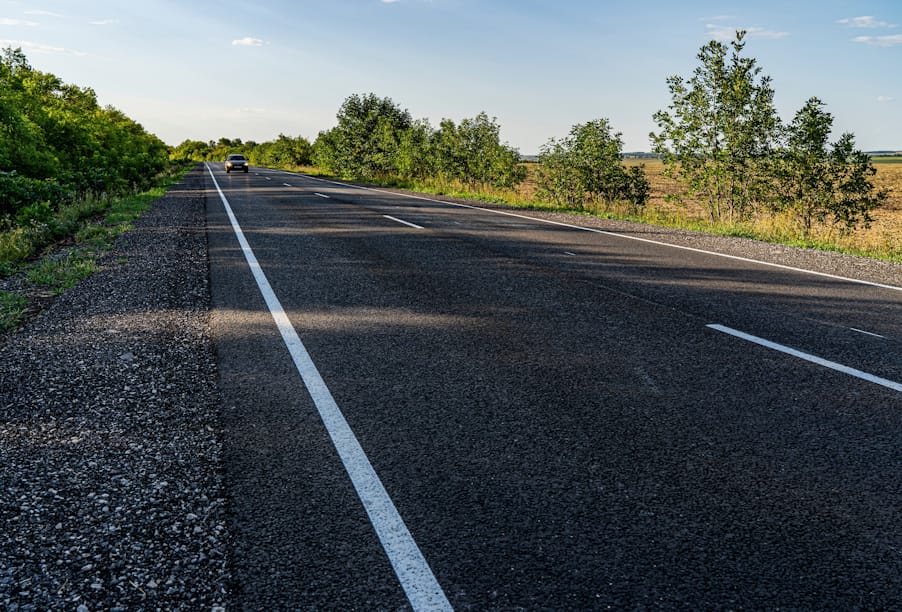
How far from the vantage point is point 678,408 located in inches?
163

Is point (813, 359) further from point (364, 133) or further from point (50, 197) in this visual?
point (364, 133)

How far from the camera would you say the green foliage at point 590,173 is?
2150 centimetres

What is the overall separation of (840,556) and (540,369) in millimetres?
2497

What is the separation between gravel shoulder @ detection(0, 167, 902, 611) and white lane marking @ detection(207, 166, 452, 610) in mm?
619

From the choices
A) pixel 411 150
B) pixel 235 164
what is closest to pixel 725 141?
pixel 411 150

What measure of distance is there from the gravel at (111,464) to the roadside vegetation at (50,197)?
1412 mm

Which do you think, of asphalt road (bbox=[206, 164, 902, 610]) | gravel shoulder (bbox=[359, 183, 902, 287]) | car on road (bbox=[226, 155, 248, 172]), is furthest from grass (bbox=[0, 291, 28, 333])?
car on road (bbox=[226, 155, 248, 172])

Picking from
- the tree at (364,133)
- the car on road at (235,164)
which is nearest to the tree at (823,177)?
the tree at (364,133)

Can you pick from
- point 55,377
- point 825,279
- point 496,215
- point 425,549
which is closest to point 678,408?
point 425,549

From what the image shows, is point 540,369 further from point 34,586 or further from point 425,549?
point 34,586

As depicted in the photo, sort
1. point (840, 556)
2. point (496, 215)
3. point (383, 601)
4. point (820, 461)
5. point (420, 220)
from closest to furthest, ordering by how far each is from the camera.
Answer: point (383, 601) < point (840, 556) < point (820, 461) < point (420, 220) < point (496, 215)

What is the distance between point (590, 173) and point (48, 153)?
1586 cm

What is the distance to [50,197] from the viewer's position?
49.4ft

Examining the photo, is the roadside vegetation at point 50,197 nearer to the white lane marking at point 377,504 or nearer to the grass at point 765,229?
the white lane marking at point 377,504
